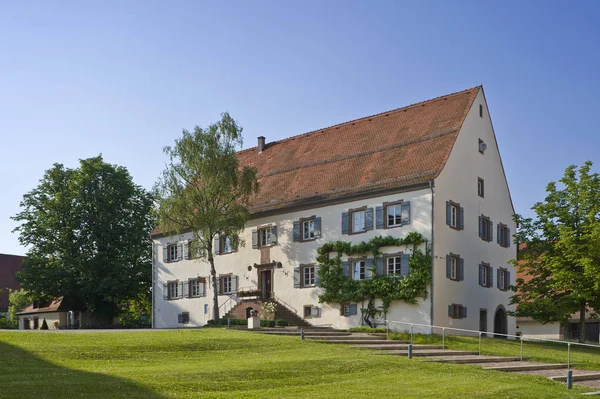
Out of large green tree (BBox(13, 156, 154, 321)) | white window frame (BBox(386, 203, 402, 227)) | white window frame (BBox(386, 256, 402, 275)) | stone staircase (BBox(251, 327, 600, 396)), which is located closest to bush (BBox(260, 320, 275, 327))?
stone staircase (BBox(251, 327, 600, 396))

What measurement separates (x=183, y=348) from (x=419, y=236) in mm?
13892

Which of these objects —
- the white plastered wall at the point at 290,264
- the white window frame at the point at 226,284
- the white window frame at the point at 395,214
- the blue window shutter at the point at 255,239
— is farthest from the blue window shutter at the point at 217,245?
the white window frame at the point at 395,214

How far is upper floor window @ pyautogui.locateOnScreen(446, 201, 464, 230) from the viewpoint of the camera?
115 feet

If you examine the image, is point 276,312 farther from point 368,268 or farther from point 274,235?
point 368,268

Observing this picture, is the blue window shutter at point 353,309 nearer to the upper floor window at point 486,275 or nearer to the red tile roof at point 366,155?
the red tile roof at point 366,155

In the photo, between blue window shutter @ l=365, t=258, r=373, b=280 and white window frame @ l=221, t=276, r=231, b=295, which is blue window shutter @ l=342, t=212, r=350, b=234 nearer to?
blue window shutter @ l=365, t=258, r=373, b=280

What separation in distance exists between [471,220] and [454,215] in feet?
7.31

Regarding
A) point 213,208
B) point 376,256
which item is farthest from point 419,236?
point 213,208

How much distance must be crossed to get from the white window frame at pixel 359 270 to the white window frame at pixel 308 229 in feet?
10.8

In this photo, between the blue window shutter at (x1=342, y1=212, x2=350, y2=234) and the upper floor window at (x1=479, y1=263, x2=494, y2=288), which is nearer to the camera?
the blue window shutter at (x1=342, y1=212, x2=350, y2=234)

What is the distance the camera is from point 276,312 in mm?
38312

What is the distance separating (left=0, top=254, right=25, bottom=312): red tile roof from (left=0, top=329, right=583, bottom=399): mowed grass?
5835 centimetres

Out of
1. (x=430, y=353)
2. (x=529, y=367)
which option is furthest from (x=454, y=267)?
(x=529, y=367)

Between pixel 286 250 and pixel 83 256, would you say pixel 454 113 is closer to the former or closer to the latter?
pixel 286 250
